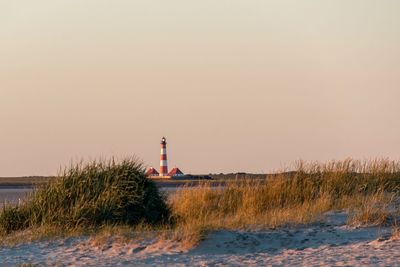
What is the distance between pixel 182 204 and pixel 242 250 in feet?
19.4

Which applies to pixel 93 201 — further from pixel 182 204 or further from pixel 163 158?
pixel 163 158

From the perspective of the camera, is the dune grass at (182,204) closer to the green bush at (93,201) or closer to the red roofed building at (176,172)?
the green bush at (93,201)

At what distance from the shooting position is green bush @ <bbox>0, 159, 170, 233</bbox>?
17125 mm

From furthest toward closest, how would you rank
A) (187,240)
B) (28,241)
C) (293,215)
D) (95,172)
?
1. (95,172)
2. (293,215)
3. (28,241)
4. (187,240)

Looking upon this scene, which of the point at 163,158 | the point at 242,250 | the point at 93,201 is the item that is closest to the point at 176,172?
the point at 163,158

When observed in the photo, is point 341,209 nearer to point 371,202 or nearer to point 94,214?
point 371,202

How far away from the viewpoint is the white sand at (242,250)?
43.6 feet

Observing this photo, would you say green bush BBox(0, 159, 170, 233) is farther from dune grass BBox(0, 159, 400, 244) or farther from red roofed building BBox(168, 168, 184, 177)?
red roofed building BBox(168, 168, 184, 177)

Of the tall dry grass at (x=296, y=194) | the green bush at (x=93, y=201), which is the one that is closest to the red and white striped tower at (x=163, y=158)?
the tall dry grass at (x=296, y=194)

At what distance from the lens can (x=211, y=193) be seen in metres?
21.3

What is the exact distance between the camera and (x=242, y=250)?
47.0 feet

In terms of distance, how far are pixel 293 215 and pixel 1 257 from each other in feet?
16.9

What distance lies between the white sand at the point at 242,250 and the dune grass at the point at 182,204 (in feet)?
1.23

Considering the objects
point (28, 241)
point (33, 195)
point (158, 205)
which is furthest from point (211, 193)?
point (28, 241)
